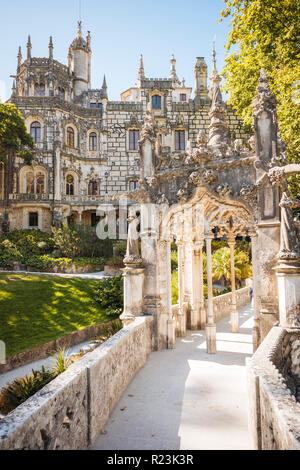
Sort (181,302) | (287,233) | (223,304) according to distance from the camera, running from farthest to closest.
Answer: (223,304) → (181,302) → (287,233)

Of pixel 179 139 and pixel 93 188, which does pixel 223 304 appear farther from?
pixel 93 188

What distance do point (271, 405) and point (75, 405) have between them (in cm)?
228

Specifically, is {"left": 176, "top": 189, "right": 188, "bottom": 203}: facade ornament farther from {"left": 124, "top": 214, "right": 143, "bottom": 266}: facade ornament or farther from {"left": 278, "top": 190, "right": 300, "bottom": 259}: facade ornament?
{"left": 278, "top": 190, "right": 300, "bottom": 259}: facade ornament

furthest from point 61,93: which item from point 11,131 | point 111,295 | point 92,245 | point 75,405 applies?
point 75,405

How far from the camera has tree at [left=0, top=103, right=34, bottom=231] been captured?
86.2 ft

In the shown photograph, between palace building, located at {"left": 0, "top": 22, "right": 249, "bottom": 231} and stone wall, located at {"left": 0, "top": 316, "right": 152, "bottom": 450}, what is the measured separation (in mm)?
27074

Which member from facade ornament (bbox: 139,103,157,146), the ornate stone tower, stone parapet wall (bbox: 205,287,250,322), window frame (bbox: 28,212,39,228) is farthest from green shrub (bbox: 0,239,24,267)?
the ornate stone tower

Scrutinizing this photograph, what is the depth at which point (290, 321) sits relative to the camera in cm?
602

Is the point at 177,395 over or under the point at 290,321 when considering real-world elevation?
under

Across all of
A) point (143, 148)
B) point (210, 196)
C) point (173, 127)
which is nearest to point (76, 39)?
point (173, 127)

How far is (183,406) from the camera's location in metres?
5.18

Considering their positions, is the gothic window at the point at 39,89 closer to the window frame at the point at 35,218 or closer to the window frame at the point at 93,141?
the window frame at the point at 93,141

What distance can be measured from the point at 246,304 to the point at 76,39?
124 feet
